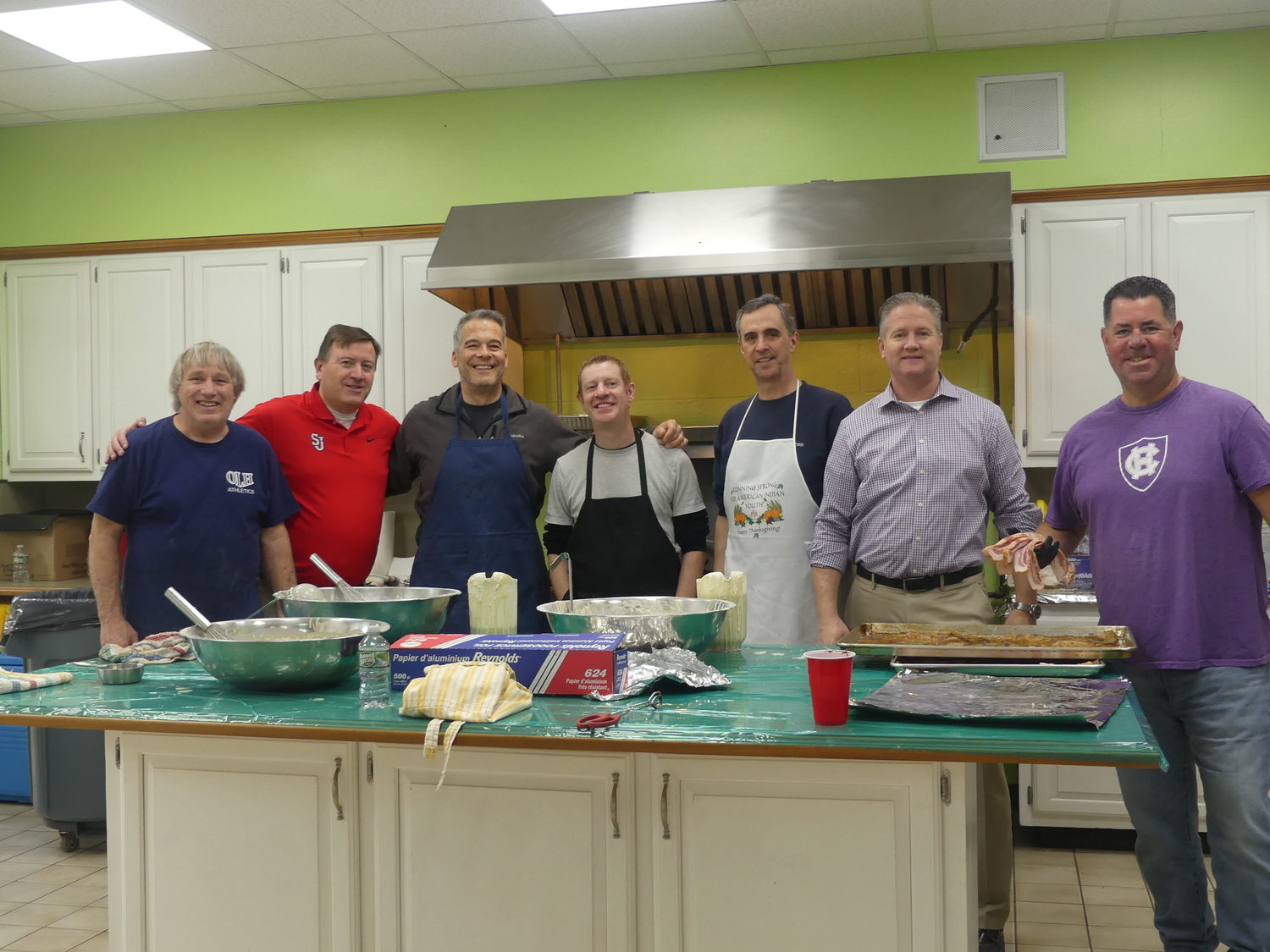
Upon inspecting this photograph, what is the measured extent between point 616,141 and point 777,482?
2.02 metres

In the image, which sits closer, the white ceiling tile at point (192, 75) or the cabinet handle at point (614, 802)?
the cabinet handle at point (614, 802)

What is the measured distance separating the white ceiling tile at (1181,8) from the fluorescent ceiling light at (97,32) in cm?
342

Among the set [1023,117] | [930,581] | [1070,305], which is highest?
[1023,117]

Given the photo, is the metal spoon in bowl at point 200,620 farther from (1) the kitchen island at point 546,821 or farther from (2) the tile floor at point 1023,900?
(2) the tile floor at point 1023,900

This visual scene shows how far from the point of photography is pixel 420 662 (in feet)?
6.37

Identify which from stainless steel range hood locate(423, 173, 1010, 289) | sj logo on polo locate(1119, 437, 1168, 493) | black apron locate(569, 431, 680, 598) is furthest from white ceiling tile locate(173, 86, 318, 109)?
sj logo on polo locate(1119, 437, 1168, 493)

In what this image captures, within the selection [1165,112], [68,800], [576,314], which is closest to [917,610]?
[576,314]

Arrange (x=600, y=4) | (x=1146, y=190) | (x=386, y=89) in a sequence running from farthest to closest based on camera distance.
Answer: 1. (x=386, y=89)
2. (x=1146, y=190)
3. (x=600, y=4)

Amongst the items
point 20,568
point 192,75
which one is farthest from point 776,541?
point 20,568

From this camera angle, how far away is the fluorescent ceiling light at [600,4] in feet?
12.4

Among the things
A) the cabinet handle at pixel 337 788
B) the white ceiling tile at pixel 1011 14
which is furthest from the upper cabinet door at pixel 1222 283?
the cabinet handle at pixel 337 788

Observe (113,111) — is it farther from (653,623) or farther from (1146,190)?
(1146,190)

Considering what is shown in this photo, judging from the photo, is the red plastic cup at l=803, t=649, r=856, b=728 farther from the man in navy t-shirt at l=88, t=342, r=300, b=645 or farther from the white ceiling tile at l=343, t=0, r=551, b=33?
the white ceiling tile at l=343, t=0, r=551, b=33

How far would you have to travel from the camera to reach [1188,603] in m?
2.36
